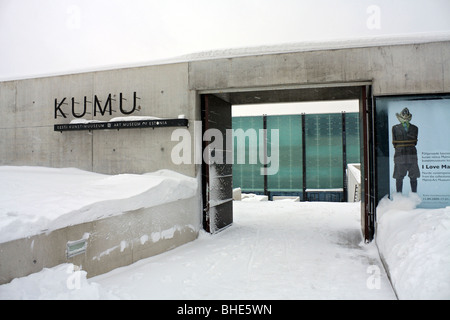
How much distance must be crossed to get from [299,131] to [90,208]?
61.2 ft

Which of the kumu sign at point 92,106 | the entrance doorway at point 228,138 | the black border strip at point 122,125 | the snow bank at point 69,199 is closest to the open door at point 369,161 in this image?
the entrance doorway at point 228,138

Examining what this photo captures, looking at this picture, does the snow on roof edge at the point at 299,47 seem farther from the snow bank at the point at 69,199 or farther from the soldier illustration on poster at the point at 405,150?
the snow bank at the point at 69,199

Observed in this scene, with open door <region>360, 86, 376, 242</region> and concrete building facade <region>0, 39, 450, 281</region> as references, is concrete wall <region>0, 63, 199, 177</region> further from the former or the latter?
open door <region>360, 86, 376, 242</region>

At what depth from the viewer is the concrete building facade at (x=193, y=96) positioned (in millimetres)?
8266

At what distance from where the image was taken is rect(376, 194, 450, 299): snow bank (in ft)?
13.3

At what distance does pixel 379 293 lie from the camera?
535 centimetres

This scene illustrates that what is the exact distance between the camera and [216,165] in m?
10.5

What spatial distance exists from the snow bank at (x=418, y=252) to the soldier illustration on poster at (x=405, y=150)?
94cm

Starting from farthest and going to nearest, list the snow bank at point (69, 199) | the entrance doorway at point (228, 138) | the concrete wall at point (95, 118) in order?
the concrete wall at point (95, 118) < the entrance doorway at point (228, 138) < the snow bank at point (69, 199)

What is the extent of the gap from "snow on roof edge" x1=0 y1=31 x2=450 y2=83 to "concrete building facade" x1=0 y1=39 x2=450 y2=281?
0.07m

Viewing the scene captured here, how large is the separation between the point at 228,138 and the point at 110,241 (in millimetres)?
6217

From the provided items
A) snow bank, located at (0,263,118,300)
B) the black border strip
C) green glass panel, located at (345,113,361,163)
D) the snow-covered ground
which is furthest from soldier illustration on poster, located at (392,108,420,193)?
green glass panel, located at (345,113,361,163)

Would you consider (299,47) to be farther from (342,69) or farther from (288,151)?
(288,151)
